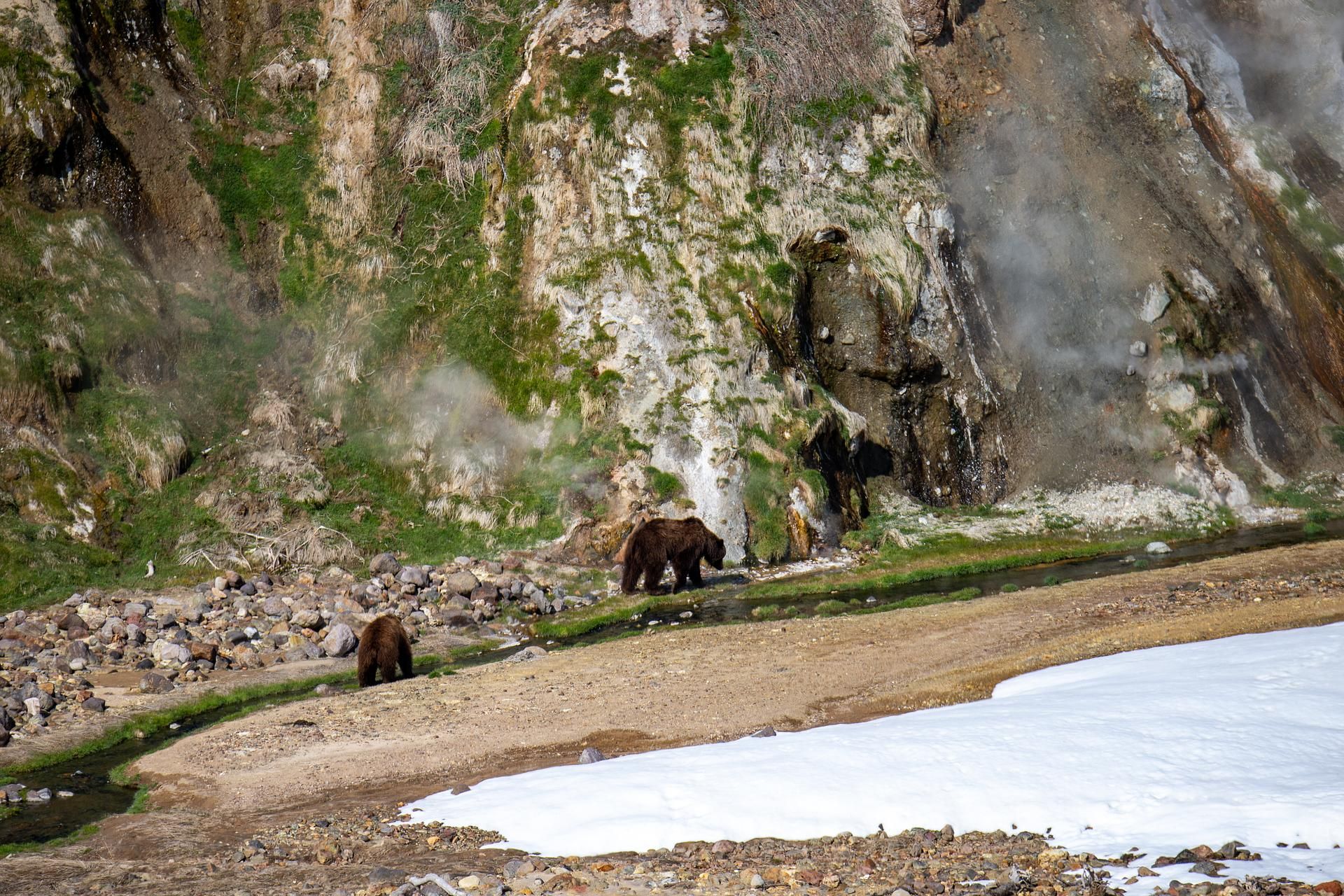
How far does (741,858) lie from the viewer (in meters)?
8.21

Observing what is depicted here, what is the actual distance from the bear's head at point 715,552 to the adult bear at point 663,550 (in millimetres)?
13

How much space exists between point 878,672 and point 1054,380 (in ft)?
54.0

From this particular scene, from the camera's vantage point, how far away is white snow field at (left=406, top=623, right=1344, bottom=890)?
7.78m

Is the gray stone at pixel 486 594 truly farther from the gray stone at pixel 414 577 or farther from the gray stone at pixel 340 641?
the gray stone at pixel 340 641

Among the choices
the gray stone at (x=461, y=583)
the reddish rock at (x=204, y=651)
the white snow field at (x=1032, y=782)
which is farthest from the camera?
the gray stone at (x=461, y=583)

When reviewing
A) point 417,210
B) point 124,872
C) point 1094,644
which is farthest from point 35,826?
point 417,210

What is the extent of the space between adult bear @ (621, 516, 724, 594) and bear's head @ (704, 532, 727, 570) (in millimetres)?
13

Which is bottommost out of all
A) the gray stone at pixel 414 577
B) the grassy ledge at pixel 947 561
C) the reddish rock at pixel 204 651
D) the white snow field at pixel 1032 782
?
the white snow field at pixel 1032 782

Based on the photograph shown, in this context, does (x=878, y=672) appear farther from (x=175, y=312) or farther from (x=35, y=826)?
(x=175, y=312)

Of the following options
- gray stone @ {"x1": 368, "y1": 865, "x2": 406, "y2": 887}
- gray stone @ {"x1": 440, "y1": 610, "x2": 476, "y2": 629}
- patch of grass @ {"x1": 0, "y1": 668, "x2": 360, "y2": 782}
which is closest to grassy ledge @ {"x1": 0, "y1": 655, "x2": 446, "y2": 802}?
patch of grass @ {"x1": 0, "y1": 668, "x2": 360, "y2": 782}

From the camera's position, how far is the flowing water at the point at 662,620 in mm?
11961

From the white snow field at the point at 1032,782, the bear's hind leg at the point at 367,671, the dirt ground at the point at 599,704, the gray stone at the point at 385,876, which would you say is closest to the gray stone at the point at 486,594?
the dirt ground at the point at 599,704

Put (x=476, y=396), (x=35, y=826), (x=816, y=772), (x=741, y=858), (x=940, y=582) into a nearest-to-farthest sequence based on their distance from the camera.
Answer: (x=741, y=858) < (x=816, y=772) < (x=35, y=826) < (x=940, y=582) < (x=476, y=396)

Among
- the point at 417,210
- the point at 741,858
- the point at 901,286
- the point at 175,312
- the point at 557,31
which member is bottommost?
the point at 741,858
